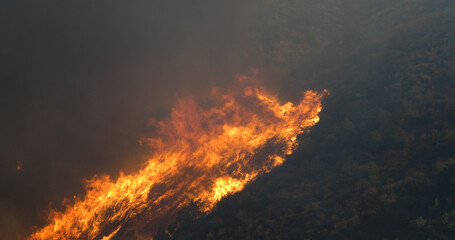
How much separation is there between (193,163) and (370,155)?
53.8 ft

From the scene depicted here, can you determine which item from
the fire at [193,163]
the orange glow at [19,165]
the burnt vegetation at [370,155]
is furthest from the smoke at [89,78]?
the burnt vegetation at [370,155]

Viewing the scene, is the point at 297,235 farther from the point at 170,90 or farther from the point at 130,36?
the point at 130,36

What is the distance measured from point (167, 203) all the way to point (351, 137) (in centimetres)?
1810

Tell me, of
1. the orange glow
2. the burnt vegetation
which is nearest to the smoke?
the orange glow

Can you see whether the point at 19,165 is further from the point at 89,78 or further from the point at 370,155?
the point at 370,155

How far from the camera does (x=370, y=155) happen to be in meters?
20.2

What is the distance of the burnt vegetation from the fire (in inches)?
75.5

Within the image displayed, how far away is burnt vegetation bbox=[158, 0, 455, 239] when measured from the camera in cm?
1552

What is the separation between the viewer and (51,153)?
25875 millimetres

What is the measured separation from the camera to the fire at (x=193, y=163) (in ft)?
70.7

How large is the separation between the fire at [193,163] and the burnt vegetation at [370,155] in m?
1.92

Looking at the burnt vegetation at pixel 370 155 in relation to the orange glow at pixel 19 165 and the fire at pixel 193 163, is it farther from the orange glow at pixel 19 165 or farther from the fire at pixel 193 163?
the orange glow at pixel 19 165

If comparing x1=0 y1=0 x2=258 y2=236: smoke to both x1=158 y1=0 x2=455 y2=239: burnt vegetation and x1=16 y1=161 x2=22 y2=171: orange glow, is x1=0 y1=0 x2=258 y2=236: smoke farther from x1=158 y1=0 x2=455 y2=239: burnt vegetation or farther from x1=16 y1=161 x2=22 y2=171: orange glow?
x1=158 y1=0 x2=455 y2=239: burnt vegetation

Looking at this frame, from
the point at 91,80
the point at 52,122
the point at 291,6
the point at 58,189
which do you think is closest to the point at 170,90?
the point at 91,80
